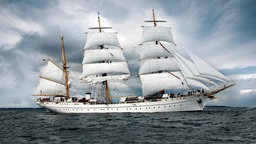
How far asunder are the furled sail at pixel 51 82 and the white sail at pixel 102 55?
8.31 metres

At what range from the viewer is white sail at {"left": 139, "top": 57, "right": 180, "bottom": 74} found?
67.0 metres

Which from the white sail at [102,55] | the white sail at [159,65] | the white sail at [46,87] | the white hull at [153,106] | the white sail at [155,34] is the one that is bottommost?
the white hull at [153,106]

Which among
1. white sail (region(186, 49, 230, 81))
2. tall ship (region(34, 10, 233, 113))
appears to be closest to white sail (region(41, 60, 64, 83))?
tall ship (region(34, 10, 233, 113))

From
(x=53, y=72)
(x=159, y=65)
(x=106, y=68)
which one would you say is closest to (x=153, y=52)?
(x=159, y=65)

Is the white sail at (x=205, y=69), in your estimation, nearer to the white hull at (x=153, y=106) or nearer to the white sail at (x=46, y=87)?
the white hull at (x=153, y=106)

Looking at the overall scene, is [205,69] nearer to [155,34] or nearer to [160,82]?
[160,82]

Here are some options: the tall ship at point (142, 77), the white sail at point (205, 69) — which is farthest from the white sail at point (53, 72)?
the white sail at point (205, 69)

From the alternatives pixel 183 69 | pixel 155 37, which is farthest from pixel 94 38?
pixel 183 69

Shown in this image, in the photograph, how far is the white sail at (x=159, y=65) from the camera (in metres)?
67.0

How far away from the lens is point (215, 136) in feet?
72.8

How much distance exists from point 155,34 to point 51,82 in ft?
99.4

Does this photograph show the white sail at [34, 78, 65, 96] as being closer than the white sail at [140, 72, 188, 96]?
No

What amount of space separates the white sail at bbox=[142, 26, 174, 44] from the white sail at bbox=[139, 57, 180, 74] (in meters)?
5.59

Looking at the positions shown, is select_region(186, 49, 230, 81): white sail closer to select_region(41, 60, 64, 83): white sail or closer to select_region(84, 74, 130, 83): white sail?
select_region(84, 74, 130, 83): white sail
